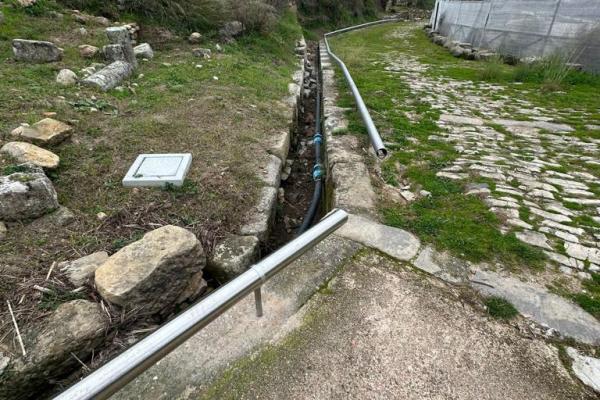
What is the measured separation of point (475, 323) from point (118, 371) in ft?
5.47

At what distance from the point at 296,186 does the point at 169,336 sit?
121 inches

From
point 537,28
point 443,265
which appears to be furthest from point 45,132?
point 537,28

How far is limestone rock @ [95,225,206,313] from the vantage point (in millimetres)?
1636

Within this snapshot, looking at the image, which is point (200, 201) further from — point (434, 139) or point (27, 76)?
point (27, 76)

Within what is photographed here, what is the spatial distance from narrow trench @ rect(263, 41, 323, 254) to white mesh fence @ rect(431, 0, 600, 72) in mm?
6364

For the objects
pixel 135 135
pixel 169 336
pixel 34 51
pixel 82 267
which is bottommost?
pixel 82 267

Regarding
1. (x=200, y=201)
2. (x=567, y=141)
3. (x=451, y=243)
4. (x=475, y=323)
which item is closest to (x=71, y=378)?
(x=200, y=201)

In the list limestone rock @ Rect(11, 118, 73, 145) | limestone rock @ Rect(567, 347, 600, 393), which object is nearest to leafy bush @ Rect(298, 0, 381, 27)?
limestone rock @ Rect(11, 118, 73, 145)

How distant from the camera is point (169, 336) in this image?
991 mm

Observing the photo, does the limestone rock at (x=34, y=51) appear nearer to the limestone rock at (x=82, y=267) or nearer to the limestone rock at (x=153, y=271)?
the limestone rock at (x=82, y=267)

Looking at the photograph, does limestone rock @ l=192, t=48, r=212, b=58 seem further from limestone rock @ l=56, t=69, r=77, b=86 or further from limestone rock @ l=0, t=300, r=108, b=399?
limestone rock @ l=0, t=300, r=108, b=399

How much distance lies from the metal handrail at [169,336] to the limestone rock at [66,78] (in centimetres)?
436

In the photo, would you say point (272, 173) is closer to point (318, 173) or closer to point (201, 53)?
point (318, 173)

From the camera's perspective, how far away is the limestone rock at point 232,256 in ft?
6.79
